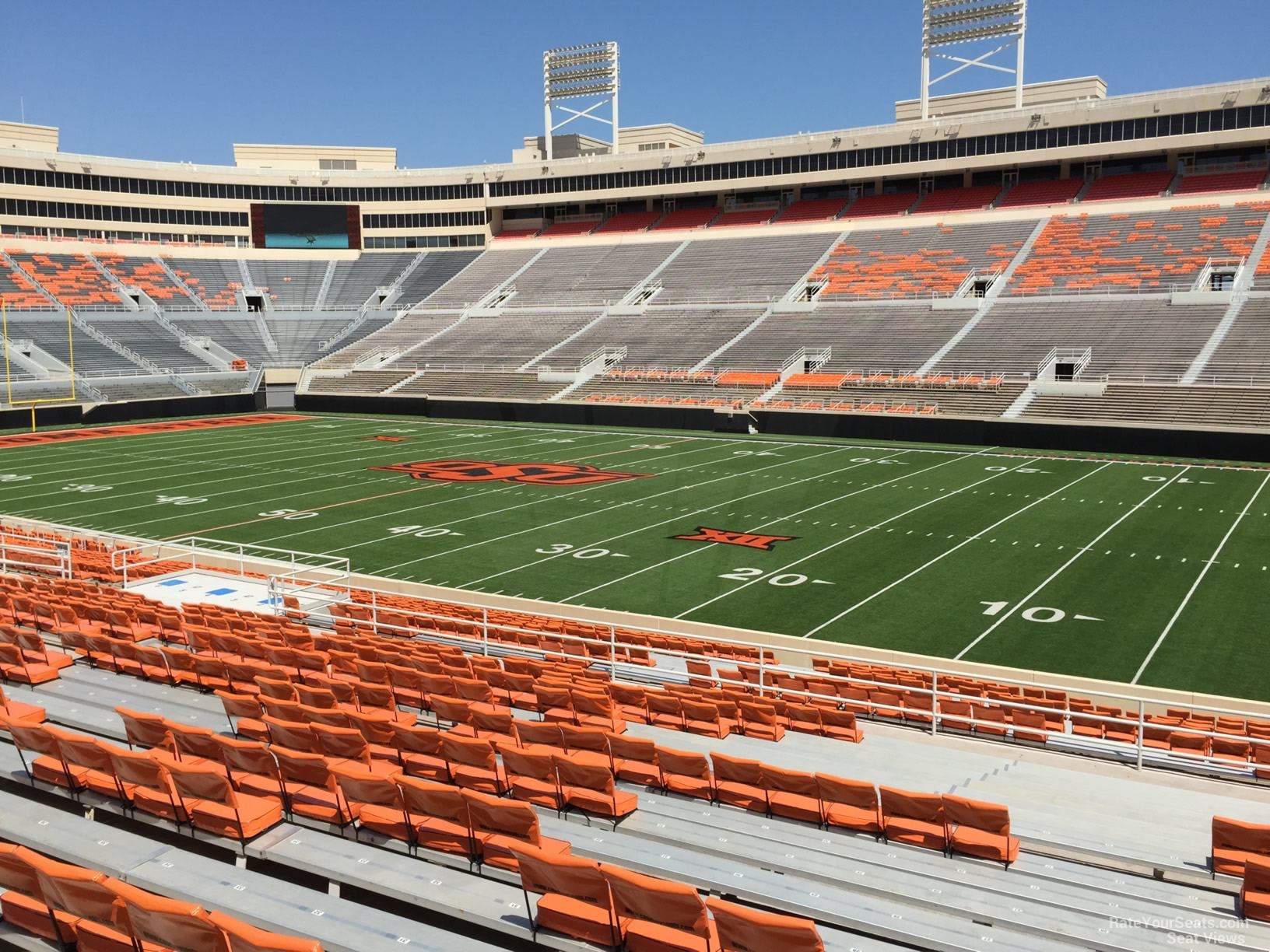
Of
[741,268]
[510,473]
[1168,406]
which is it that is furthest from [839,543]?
[741,268]

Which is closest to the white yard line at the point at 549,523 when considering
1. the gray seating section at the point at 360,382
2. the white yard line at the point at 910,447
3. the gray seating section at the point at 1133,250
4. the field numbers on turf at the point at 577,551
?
the field numbers on turf at the point at 577,551

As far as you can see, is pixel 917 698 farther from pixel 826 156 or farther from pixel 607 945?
pixel 826 156

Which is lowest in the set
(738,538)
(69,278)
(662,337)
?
(738,538)

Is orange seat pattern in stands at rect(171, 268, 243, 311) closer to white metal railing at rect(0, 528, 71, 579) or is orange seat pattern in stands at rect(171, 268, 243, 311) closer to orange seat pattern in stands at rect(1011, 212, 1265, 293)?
orange seat pattern in stands at rect(1011, 212, 1265, 293)

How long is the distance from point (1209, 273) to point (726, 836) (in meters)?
47.4

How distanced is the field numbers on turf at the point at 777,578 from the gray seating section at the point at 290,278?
177ft

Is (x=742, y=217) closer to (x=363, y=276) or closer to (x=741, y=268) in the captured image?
(x=741, y=268)

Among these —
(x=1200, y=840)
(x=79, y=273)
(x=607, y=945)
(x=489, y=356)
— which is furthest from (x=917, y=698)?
(x=79, y=273)

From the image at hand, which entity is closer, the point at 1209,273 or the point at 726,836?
the point at 726,836

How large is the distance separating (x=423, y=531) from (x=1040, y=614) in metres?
14.0

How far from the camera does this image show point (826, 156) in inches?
2410

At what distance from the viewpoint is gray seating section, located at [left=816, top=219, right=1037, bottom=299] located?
52.4 meters

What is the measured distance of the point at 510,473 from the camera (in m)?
32.7

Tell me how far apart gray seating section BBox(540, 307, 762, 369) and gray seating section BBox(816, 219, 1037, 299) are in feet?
18.0
